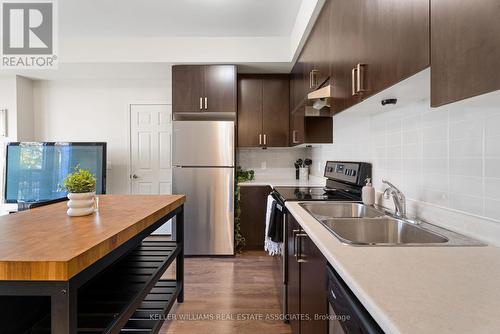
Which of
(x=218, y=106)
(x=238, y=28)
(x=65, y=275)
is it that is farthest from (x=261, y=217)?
(x=65, y=275)

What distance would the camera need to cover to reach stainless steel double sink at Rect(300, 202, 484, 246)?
105 centimetres

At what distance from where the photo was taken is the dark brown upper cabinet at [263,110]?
354cm

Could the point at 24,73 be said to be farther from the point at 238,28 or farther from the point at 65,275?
the point at 65,275

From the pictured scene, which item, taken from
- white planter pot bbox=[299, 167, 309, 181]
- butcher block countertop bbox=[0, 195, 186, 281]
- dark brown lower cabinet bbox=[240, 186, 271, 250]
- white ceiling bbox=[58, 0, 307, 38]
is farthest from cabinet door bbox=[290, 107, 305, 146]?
butcher block countertop bbox=[0, 195, 186, 281]

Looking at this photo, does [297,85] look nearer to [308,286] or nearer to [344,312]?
[308,286]

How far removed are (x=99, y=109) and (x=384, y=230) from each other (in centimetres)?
407

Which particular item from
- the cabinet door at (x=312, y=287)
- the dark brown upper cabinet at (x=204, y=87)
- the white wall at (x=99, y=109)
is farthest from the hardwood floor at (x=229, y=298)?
the white wall at (x=99, y=109)

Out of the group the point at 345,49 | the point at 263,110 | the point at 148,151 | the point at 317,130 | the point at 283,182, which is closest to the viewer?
the point at 345,49

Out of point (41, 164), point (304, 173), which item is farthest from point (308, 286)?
point (41, 164)

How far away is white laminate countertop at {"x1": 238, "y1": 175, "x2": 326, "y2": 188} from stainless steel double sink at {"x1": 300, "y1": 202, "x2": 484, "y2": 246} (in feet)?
4.42

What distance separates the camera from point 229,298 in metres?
2.25

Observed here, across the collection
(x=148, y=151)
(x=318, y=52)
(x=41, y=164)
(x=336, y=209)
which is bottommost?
(x=336, y=209)

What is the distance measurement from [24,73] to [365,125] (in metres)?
4.35

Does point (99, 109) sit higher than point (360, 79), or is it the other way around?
point (99, 109)
